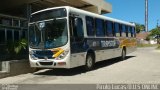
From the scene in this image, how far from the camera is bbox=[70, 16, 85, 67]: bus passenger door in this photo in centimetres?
1400

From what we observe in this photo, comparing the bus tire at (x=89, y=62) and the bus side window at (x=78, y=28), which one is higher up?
the bus side window at (x=78, y=28)

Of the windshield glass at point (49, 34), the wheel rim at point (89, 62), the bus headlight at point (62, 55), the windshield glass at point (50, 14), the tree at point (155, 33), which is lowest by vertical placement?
the wheel rim at point (89, 62)

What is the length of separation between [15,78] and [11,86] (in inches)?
89.1

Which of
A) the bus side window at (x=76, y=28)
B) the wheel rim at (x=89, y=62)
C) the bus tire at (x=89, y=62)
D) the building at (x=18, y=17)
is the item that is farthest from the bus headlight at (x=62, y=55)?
the building at (x=18, y=17)

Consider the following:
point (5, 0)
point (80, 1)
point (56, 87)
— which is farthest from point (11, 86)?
point (80, 1)

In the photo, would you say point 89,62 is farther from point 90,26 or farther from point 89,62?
point 90,26

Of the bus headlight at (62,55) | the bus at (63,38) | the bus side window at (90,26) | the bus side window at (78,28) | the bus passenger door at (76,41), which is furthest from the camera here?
the bus side window at (90,26)

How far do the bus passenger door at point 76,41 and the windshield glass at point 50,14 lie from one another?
46 centimetres

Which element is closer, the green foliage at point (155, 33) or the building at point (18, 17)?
the building at point (18, 17)

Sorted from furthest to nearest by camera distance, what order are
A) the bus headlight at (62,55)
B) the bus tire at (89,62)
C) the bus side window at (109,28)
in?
the bus side window at (109,28) < the bus tire at (89,62) < the bus headlight at (62,55)

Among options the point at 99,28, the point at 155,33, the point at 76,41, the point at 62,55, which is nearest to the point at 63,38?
the point at 62,55

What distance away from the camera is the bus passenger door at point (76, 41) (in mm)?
14000

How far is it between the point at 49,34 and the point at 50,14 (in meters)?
0.96

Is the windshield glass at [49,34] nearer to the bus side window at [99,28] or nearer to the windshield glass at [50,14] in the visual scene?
the windshield glass at [50,14]
